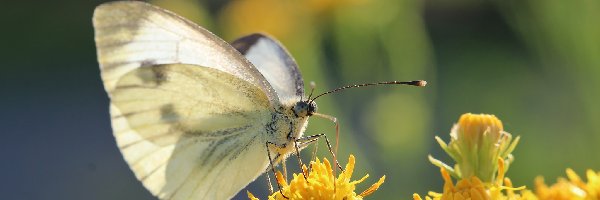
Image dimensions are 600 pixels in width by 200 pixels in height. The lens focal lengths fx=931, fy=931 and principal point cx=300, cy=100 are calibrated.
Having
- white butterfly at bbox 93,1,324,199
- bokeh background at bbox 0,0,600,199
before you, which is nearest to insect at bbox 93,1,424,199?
white butterfly at bbox 93,1,324,199

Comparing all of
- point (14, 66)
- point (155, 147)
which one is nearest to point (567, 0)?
point (155, 147)

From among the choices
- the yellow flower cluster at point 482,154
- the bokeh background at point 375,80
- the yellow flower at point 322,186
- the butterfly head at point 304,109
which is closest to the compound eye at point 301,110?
the butterfly head at point 304,109

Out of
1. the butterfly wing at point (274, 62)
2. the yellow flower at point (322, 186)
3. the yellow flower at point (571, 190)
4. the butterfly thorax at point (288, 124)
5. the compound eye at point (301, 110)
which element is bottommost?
the yellow flower at point (322, 186)

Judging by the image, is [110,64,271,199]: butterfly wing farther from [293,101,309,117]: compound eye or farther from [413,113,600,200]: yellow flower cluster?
[413,113,600,200]: yellow flower cluster

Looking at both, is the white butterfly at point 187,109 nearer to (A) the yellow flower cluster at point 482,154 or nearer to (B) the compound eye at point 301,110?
(B) the compound eye at point 301,110

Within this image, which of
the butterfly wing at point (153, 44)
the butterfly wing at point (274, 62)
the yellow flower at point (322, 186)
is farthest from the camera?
the butterfly wing at point (274, 62)

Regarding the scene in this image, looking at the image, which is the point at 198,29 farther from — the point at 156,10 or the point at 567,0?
the point at 567,0
